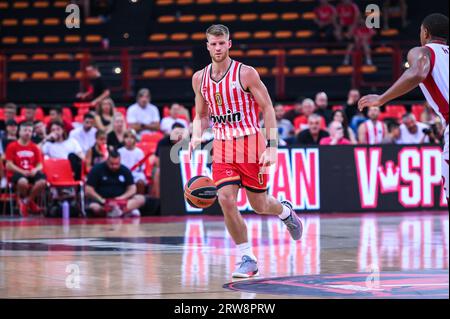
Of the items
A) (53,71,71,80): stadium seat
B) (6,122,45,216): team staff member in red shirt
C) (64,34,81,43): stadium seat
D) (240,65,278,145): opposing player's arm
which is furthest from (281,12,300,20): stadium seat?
(240,65,278,145): opposing player's arm

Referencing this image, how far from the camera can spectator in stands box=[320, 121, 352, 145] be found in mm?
18984

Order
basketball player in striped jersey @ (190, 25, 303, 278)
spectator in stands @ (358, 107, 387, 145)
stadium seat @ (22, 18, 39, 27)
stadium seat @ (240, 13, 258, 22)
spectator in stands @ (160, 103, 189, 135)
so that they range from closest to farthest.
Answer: basketball player in striped jersey @ (190, 25, 303, 278), spectator in stands @ (358, 107, 387, 145), spectator in stands @ (160, 103, 189, 135), stadium seat @ (240, 13, 258, 22), stadium seat @ (22, 18, 39, 27)

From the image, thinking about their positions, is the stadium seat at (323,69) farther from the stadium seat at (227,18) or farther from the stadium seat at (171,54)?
the stadium seat at (227,18)

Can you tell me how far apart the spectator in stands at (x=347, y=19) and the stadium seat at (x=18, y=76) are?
8520 millimetres

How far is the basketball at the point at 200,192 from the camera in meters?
9.70

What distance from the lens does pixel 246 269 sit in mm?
9312

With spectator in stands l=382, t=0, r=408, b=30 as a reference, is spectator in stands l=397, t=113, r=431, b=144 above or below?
below

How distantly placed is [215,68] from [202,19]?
21.8 m

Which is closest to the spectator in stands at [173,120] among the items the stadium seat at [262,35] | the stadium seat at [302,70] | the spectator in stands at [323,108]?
the spectator in stands at [323,108]

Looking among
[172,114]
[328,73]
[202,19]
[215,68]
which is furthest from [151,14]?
[215,68]

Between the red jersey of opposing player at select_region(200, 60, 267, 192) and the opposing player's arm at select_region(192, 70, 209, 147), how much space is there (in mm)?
235

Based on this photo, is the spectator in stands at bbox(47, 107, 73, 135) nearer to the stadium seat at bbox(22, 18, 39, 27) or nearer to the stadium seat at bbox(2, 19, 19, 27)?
the stadium seat at bbox(22, 18, 39, 27)

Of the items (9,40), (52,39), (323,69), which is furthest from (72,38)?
(323,69)

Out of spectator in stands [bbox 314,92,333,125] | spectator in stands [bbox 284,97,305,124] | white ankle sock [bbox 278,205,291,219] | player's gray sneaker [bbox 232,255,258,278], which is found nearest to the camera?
player's gray sneaker [bbox 232,255,258,278]
